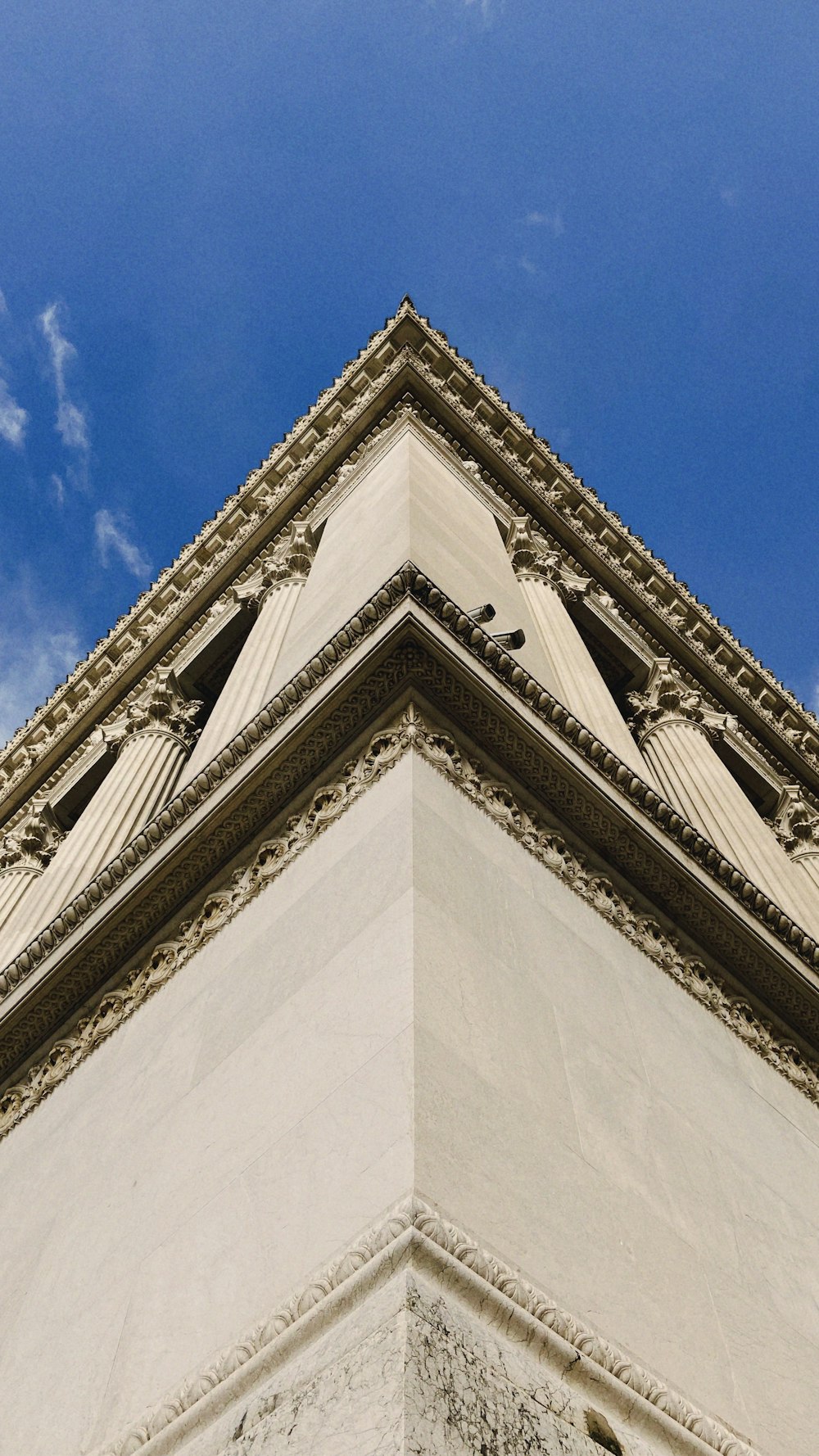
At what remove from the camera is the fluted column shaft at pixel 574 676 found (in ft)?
44.1

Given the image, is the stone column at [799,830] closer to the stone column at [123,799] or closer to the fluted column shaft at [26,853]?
the stone column at [123,799]

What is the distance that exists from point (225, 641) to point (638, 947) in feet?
45.9

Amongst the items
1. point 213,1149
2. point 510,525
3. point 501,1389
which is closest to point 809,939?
point 213,1149

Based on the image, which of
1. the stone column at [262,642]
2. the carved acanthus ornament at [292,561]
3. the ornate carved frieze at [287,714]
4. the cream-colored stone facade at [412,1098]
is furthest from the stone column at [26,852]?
the ornate carved frieze at [287,714]

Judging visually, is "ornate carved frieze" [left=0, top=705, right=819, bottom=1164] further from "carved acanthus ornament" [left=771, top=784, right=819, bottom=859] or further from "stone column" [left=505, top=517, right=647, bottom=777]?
"carved acanthus ornament" [left=771, top=784, right=819, bottom=859]

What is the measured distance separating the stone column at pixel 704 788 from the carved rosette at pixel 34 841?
29.6 feet

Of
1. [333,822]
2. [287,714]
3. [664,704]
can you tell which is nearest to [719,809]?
[664,704]

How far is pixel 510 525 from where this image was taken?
19.5 m

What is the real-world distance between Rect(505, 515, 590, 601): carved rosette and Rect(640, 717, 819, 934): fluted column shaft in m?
2.47

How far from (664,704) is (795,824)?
3066 millimetres

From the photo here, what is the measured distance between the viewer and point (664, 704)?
19.8 meters

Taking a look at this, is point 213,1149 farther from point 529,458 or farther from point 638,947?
point 529,458

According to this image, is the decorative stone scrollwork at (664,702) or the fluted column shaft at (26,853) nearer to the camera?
the fluted column shaft at (26,853)

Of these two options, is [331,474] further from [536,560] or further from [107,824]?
[107,824]
